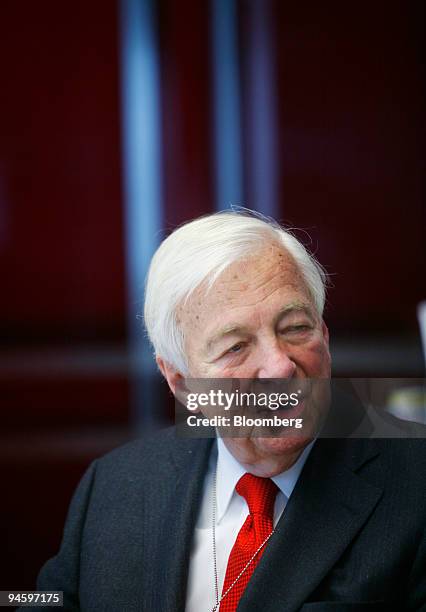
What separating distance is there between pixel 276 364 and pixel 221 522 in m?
0.26

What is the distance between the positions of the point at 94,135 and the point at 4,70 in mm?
330

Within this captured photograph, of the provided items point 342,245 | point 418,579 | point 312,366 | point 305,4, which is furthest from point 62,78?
point 418,579

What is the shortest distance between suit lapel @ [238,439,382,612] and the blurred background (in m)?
0.19

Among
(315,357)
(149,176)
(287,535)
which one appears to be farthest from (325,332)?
(149,176)

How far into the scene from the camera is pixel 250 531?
991 millimetres

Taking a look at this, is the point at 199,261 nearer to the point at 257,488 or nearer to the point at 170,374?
the point at 170,374

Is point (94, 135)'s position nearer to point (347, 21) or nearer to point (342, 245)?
point (347, 21)

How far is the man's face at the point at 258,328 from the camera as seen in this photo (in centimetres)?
91

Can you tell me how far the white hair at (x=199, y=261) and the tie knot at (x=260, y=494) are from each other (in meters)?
0.18

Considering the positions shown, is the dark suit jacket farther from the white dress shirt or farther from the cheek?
the cheek

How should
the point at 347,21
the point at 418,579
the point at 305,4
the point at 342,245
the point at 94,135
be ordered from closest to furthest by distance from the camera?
the point at 418,579 < the point at 342,245 < the point at 347,21 < the point at 305,4 < the point at 94,135

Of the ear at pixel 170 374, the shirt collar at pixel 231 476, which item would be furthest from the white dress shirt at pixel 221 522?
the ear at pixel 170 374

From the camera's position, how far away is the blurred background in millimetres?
1587

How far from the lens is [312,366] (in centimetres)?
94
